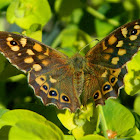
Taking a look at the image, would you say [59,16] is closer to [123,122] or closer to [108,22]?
[108,22]

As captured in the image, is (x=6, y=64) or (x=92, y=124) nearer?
(x=92, y=124)

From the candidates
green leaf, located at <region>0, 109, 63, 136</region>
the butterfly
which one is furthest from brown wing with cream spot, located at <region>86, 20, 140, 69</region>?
green leaf, located at <region>0, 109, 63, 136</region>

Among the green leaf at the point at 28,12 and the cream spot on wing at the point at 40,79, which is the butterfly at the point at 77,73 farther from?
the green leaf at the point at 28,12

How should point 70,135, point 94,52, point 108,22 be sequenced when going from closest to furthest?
point 70,135
point 94,52
point 108,22

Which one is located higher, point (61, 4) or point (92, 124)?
point (61, 4)

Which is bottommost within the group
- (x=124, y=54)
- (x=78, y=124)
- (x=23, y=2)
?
(x=78, y=124)

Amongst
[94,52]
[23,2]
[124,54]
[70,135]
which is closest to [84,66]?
[94,52]

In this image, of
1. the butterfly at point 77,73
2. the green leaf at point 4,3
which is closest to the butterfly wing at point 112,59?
the butterfly at point 77,73
